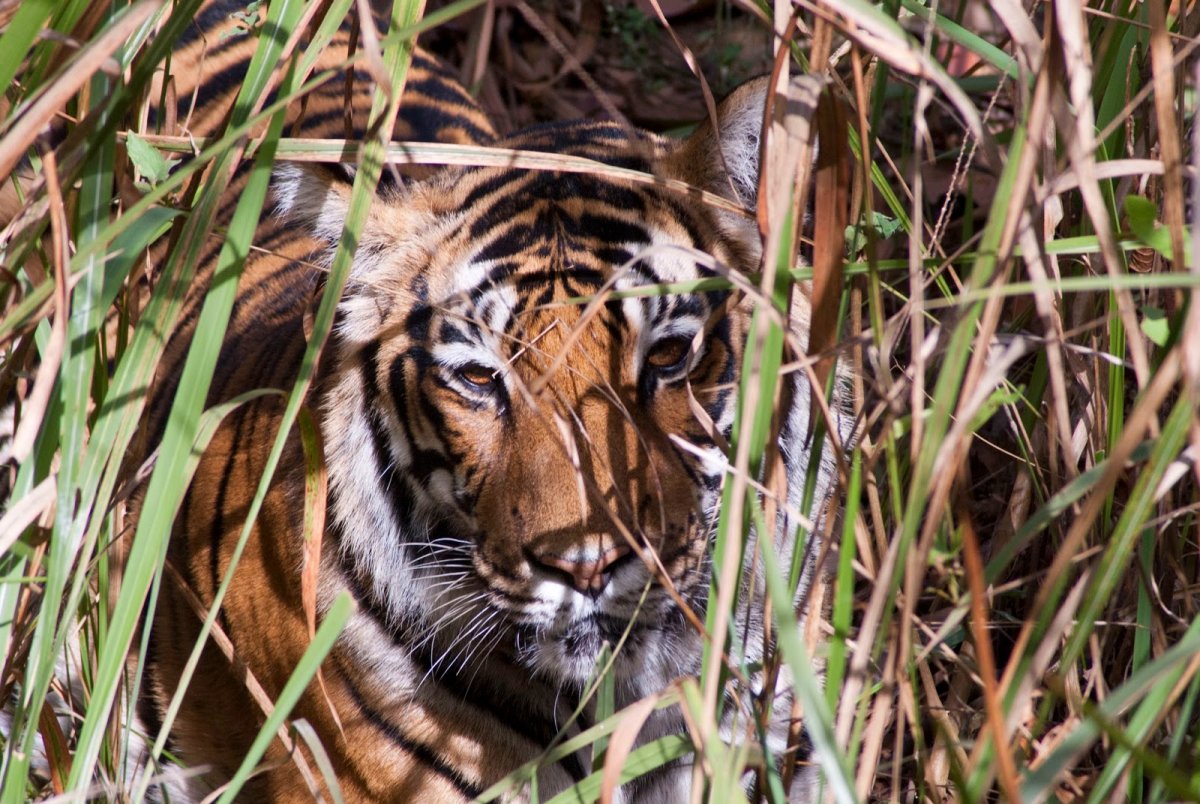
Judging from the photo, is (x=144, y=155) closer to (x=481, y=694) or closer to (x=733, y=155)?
(x=733, y=155)

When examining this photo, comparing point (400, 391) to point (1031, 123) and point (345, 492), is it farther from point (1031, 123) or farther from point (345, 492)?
point (1031, 123)

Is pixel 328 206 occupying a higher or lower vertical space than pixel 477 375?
higher

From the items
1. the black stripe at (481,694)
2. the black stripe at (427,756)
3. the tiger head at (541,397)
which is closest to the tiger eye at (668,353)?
the tiger head at (541,397)

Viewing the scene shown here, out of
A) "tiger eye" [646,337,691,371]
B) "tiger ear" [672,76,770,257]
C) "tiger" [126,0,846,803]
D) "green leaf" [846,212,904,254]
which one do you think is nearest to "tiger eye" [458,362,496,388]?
"tiger" [126,0,846,803]

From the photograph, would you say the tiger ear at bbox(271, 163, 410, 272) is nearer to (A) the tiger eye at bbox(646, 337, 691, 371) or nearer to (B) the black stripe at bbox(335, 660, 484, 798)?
(A) the tiger eye at bbox(646, 337, 691, 371)

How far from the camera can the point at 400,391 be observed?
1.57 m

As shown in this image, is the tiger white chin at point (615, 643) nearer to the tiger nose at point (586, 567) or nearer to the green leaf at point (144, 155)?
the tiger nose at point (586, 567)

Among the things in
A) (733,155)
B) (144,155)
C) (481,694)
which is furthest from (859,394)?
(144,155)

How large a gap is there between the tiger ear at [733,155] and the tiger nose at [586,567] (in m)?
0.43

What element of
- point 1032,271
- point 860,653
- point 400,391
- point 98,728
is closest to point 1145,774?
point 860,653

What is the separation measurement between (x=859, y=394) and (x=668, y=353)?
0.75 ft

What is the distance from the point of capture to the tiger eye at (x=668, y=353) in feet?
4.72

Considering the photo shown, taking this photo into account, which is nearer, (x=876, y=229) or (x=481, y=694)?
(x=876, y=229)

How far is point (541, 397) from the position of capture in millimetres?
1374
